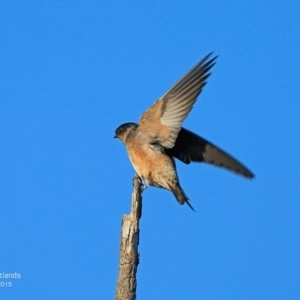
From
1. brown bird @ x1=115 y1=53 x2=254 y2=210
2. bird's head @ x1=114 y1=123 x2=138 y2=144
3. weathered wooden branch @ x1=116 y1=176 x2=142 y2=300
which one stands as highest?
bird's head @ x1=114 y1=123 x2=138 y2=144

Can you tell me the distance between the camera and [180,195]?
378 inches

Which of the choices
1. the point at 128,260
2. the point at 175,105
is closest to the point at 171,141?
the point at 175,105

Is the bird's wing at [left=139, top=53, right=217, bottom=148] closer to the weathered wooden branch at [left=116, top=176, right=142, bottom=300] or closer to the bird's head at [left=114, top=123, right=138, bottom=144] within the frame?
the bird's head at [left=114, top=123, right=138, bottom=144]

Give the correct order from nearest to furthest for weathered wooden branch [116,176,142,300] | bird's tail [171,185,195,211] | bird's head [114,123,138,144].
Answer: weathered wooden branch [116,176,142,300] < bird's tail [171,185,195,211] < bird's head [114,123,138,144]

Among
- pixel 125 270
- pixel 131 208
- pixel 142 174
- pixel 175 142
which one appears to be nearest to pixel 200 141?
pixel 175 142

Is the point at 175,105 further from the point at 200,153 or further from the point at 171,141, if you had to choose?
the point at 200,153

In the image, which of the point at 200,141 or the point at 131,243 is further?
the point at 200,141

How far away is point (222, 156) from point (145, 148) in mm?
1172

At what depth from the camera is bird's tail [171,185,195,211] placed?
935 centimetres

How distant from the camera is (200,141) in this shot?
10492 mm

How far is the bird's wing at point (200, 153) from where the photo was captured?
10438 millimetres

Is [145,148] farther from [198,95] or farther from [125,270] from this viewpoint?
[125,270]

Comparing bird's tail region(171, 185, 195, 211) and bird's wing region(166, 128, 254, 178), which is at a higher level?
bird's wing region(166, 128, 254, 178)

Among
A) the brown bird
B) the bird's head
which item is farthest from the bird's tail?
the bird's head
